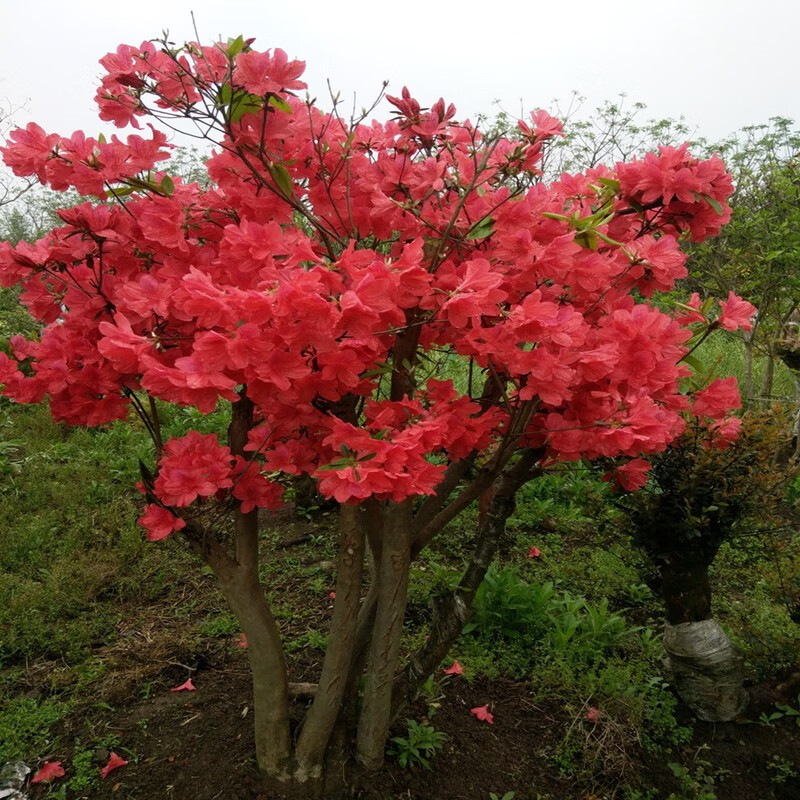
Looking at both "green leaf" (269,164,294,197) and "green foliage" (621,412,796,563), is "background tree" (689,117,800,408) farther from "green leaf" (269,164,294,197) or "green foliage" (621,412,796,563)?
"green leaf" (269,164,294,197)

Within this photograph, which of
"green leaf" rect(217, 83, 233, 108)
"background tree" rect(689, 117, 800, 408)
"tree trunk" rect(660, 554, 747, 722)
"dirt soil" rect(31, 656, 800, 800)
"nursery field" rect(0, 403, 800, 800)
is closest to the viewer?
"green leaf" rect(217, 83, 233, 108)

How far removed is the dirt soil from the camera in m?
2.08

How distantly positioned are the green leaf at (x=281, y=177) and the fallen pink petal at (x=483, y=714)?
187 centimetres

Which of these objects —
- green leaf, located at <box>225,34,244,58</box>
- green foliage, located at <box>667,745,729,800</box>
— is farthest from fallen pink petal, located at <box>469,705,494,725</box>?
green leaf, located at <box>225,34,244,58</box>

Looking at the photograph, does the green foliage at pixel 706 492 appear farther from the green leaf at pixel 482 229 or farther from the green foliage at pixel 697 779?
the green leaf at pixel 482 229

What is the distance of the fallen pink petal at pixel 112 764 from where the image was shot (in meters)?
2.15

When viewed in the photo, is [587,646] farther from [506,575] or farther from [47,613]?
[47,613]

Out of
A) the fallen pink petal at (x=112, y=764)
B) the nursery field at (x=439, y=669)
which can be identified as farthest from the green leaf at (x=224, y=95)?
the fallen pink petal at (x=112, y=764)

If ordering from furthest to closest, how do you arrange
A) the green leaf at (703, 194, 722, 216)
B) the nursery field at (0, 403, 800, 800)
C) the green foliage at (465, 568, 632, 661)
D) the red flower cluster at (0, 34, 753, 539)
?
the green foliage at (465, 568, 632, 661) → the nursery field at (0, 403, 800, 800) → the green leaf at (703, 194, 722, 216) → the red flower cluster at (0, 34, 753, 539)

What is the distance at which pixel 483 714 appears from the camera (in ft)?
8.02

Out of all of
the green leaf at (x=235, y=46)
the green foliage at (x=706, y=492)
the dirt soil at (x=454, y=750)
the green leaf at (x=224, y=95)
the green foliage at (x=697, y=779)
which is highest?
the green leaf at (x=235, y=46)

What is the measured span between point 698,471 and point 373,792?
4.68 feet

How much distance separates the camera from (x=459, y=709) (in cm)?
247

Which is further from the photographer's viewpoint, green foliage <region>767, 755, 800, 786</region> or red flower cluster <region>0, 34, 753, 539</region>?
green foliage <region>767, 755, 800, 786</region>
